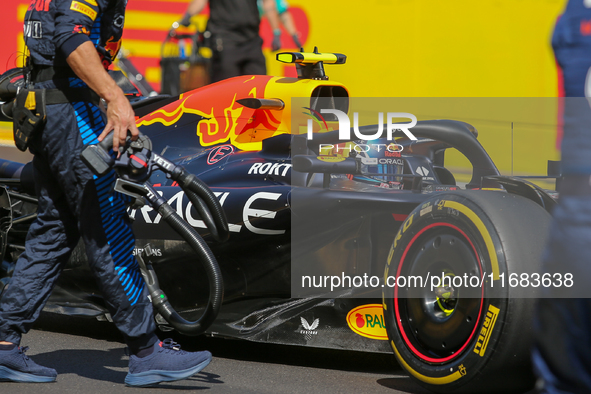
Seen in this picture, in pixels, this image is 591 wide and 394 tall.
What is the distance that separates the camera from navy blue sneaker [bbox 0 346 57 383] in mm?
2840

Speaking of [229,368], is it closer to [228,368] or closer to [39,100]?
[228,368]

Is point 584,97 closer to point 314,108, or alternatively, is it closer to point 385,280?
point 385,280

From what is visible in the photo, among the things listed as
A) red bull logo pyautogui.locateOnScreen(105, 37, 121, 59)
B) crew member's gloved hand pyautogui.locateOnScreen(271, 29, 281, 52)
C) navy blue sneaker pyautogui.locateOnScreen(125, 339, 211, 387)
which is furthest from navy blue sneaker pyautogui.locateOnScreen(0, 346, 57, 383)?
crew member's gloved hand pyautogui.locateOnScreen(271, 29, 281, 52)

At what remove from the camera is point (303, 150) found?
11.2ft

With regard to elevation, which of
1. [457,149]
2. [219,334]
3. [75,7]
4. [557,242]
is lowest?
Result: [219,334]

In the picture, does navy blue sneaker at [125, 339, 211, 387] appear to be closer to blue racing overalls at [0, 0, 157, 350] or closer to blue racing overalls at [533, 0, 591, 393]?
blue racing overalls at [0, 0, 157, 350]

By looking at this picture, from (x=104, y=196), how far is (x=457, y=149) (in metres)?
1.51

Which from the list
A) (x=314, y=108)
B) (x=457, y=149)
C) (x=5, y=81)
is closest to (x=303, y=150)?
(x=314, y=108)

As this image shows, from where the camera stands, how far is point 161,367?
280cm

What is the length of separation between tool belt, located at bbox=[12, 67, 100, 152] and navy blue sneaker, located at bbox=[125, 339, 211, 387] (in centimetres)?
85

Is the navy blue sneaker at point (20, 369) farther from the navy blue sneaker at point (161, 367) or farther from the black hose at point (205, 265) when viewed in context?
the black hose at point (205, 265)

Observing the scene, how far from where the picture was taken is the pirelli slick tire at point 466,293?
241 centimetres

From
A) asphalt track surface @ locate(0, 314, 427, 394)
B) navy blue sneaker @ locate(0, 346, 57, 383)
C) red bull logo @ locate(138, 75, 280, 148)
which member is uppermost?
red bull logo @ locate(138, 75, 280, 148)

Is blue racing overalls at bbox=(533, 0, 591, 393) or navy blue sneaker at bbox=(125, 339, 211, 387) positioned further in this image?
navy blue sneaker at bbox=(125, 339, 211, 387)
